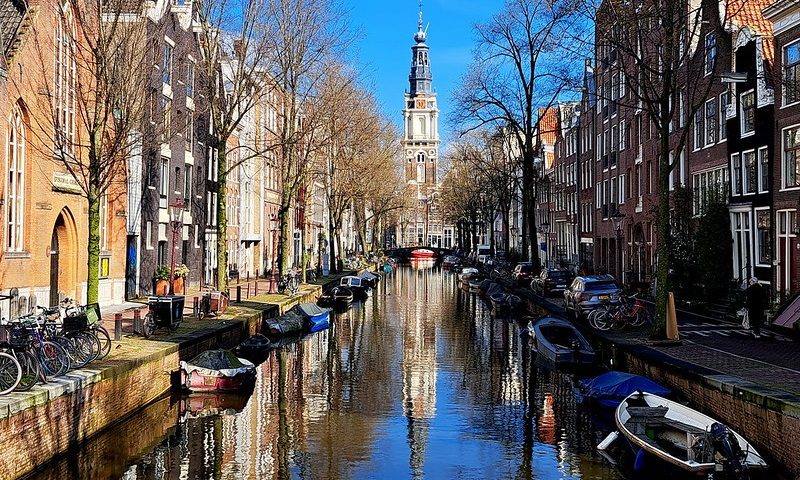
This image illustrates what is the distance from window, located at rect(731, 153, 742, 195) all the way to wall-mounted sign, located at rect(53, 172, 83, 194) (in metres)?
25.8

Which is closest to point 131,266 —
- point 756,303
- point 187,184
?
point 187,184

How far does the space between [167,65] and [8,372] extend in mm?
29756

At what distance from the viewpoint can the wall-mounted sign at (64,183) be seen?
1156 inches

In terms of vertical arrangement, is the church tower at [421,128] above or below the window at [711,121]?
above

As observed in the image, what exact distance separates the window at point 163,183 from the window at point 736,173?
26373mm

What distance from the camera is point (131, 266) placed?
3881 centimetres

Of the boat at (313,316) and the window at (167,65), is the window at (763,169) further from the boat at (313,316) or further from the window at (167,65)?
the window at (167,65)

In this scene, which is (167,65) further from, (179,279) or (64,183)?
(64,183)

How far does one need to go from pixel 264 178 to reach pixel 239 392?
155 feet

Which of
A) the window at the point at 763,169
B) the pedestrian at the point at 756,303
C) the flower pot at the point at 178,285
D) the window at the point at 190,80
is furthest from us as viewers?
the window at the point at 190,80

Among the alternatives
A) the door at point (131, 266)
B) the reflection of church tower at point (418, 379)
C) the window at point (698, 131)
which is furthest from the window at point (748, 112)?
the door at point (131, 266)

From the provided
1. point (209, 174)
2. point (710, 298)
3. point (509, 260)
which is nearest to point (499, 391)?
point (710, 298)

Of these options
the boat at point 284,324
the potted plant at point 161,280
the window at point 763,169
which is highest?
the window at point 763,169

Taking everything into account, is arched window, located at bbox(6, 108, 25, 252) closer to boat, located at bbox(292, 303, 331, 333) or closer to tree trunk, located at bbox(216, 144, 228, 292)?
tree trunk, located at bbox(216, 144, 228, 292)
